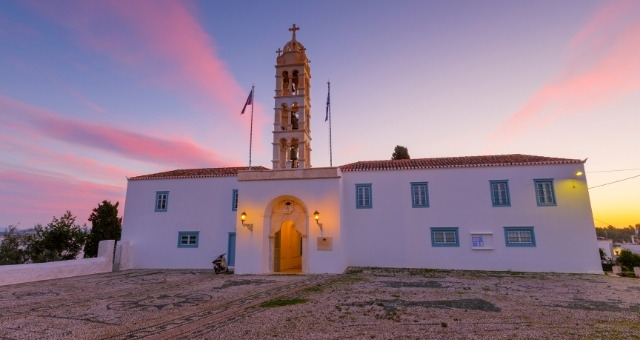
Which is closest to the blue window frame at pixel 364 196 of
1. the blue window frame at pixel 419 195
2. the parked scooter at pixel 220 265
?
the blue window frame at pixel 419 195

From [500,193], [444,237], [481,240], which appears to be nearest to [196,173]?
[444,237]

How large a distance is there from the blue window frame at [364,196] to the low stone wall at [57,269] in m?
14.7

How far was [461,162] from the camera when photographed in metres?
17.9

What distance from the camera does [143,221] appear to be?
19.8 metres

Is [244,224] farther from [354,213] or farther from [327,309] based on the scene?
[327,309]

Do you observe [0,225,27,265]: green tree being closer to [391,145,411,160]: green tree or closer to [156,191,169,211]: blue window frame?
[156,191,169,211]: blue window frame

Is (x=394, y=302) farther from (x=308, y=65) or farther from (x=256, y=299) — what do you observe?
(x=308, y=65)

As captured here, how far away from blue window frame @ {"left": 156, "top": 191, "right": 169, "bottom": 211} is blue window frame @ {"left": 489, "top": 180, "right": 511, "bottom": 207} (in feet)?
63.9

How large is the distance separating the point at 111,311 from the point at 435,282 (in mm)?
10901

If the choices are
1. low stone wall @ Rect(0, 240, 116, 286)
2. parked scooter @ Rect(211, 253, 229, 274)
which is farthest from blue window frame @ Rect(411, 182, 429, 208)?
low stone wall @ Rect(0, 240, 116, 286)

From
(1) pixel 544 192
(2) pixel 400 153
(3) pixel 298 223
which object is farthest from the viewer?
(2) pixel 400 153

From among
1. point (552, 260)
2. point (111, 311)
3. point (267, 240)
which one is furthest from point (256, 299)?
Answer: point (552, 260)

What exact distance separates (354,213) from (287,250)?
458cm

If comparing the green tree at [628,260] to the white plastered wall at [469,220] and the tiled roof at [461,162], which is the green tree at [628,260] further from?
the tiled roof at [461,162]
